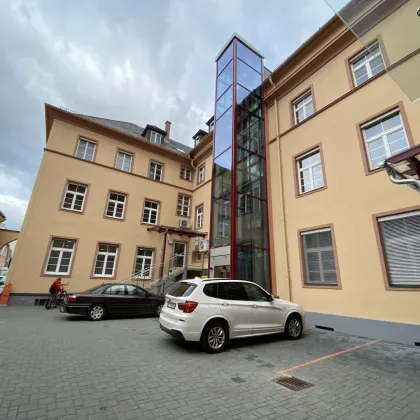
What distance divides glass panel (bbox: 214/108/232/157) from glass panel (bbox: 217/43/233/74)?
3.64 metres

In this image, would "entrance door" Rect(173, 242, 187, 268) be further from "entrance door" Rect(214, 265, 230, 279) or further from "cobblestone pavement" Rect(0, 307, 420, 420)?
"cobblestone pavement" Rect(0, 307, 420, 420)

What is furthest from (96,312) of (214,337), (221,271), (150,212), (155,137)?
(155,137)

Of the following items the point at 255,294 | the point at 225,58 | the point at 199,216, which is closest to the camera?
the point at 255,294

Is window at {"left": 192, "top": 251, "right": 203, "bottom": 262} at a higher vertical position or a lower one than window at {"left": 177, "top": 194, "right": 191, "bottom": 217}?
lower

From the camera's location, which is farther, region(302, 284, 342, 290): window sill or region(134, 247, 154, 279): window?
region(134, 247, 154, 279): window

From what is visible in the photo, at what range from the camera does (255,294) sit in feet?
21.5

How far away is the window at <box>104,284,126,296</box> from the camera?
962cm

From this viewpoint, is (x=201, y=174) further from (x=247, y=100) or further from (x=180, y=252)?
(x=247, y=100)

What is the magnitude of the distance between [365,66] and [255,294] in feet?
31.9

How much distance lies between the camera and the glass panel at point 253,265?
10492 millimetres

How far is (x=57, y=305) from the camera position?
12125 millimetres

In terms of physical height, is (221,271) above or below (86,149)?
below

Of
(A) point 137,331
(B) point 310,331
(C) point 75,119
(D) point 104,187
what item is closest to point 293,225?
(B) point 310,331

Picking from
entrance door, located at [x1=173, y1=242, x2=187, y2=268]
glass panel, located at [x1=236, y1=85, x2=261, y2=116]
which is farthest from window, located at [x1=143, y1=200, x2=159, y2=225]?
glass panel, located at [x1=236, y1=85, x2=261, y2=116]
